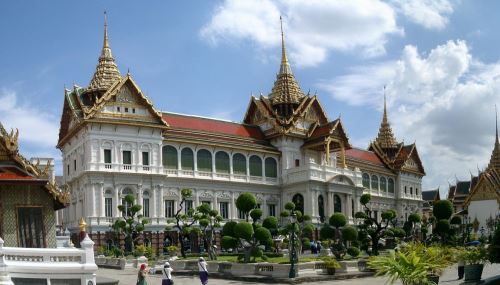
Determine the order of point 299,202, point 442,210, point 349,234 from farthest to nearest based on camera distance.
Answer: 1. point 299,202
2. point 442,210
3. point 349,234

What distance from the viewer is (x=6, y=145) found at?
67.5 ft

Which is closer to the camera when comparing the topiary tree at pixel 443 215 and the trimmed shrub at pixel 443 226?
the trimmed shrub at pixel 443 226

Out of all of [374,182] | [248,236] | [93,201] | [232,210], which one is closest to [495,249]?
[248,236]

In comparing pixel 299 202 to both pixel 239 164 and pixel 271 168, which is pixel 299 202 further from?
pixel 239 164

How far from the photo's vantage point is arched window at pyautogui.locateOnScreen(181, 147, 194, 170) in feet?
185

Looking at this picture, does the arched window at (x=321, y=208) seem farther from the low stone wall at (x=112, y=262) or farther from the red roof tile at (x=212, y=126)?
the low stone wall at (x=112, y=262)

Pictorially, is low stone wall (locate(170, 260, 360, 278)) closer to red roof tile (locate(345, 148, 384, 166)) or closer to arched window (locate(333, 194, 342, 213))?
arched window (locate(333, 194, 342, 213))

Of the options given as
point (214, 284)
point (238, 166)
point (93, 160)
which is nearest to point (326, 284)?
point (214, 284)

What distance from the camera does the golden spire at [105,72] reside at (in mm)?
54656

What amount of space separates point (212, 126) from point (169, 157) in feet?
23.3

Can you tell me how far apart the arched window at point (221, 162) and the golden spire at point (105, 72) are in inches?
410

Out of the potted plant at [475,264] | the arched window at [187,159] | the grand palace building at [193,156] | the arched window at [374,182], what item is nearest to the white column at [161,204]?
the grand palace building at [193,156]

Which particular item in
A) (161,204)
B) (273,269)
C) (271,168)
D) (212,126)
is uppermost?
(212,126)

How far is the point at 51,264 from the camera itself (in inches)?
674
